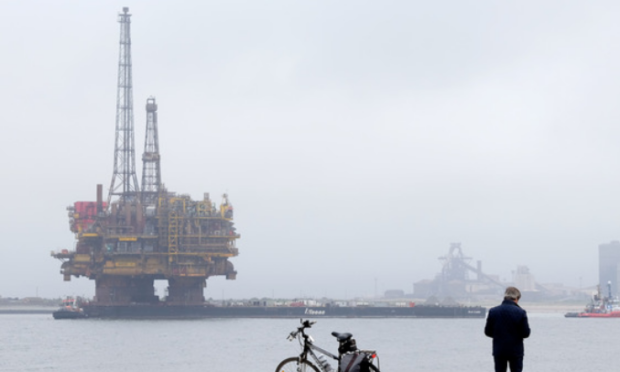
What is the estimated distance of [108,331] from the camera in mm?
101812

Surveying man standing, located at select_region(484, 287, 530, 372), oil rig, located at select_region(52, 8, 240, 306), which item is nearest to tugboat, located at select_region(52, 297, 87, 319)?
oil rig, located at select_region(52, 8, 240, 306)

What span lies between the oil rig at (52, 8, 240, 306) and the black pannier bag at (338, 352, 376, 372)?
4394 inches

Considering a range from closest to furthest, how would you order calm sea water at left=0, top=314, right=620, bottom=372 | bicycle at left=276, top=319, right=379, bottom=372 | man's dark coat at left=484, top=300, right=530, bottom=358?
man's dark coat at left=484, top=300, right=530, bottom=358 → bicycle at left=276, top=319, right=379, bottom=372 → calm sea water at left=0, top=314, right=620, bottom=372

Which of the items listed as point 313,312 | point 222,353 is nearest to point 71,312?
point 313,312

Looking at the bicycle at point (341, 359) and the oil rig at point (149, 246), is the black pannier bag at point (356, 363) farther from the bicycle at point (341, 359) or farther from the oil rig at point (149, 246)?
the oil rig at point (149, 246)

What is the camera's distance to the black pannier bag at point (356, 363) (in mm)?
18891

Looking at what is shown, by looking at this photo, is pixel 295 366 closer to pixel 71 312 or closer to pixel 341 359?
pixel 341 359

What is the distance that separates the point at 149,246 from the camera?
132 m

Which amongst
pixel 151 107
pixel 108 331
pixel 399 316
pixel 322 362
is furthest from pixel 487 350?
pixel 399 316

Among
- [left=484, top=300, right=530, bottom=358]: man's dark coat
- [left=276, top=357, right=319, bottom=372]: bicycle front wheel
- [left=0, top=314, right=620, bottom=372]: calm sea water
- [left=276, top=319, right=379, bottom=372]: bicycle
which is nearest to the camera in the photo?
[left=484, top=300, right=530, bottom=358]: man's dark coat

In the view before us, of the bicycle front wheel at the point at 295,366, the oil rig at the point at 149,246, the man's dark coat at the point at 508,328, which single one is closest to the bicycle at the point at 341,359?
the bicycle front wheel at the point at 295,366

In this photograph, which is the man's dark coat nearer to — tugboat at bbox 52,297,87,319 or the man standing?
the man standing

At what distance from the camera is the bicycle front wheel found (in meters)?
20.2

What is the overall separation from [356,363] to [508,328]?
8.65 feet
